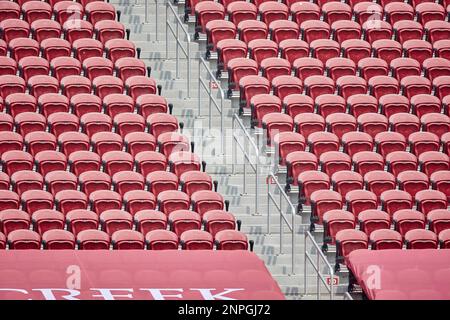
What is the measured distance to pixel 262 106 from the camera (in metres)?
16.2

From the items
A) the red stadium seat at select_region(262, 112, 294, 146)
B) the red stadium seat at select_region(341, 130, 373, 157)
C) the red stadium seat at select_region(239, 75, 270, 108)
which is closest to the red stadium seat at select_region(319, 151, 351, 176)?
the red stadium seat at select_region(341, 130, 373, 157)

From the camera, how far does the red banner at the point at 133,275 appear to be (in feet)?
44.0

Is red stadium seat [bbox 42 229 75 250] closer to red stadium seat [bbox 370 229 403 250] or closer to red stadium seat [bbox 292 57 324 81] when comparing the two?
red stadium seat [bbox 370 229 403 250]

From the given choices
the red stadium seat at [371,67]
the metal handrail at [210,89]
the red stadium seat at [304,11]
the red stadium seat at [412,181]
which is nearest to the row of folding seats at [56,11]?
the metal handrail at [210,89]

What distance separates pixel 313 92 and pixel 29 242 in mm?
3707

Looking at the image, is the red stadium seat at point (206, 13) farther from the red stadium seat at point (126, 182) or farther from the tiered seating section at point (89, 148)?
the red stadium seat at point (126, 182)

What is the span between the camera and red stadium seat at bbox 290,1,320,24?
57.3 feet

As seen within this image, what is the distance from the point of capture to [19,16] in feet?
55.9

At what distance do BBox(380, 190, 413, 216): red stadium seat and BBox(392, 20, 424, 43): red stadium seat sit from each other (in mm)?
2710

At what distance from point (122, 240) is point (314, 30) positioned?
396 cm

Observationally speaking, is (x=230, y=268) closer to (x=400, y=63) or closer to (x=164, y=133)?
(x=164, y=133)
